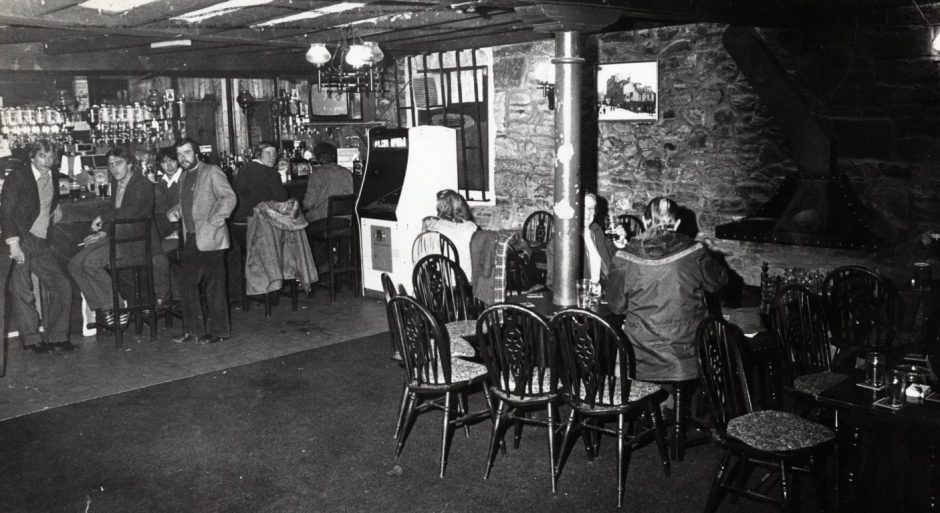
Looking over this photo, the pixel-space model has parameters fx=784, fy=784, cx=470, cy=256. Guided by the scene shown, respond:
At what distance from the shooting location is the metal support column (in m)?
4.94

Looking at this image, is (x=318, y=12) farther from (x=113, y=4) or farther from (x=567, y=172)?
(x=567, y=172)

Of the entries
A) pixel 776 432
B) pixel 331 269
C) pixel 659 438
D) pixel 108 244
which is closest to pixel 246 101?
pixel 331 269

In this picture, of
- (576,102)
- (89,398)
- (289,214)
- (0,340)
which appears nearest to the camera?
(576,102)

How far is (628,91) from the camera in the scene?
7.52 metres

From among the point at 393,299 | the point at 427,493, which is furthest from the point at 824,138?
the point at 427,493

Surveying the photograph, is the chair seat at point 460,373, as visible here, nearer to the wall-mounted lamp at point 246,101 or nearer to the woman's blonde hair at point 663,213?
the woman's blonde hair at point 663,213

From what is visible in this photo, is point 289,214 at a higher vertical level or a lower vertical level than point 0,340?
higher

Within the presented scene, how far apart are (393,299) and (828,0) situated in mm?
3969

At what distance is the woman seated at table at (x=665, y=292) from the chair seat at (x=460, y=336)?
98 centimetres

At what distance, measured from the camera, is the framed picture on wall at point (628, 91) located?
736cm

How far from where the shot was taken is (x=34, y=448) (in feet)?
15.1

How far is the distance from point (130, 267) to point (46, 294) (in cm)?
70

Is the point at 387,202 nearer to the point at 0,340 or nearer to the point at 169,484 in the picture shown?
the point at 0,340

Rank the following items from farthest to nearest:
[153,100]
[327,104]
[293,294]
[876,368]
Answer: [327,104] → [153,100] → [293,294] → [876,368]
